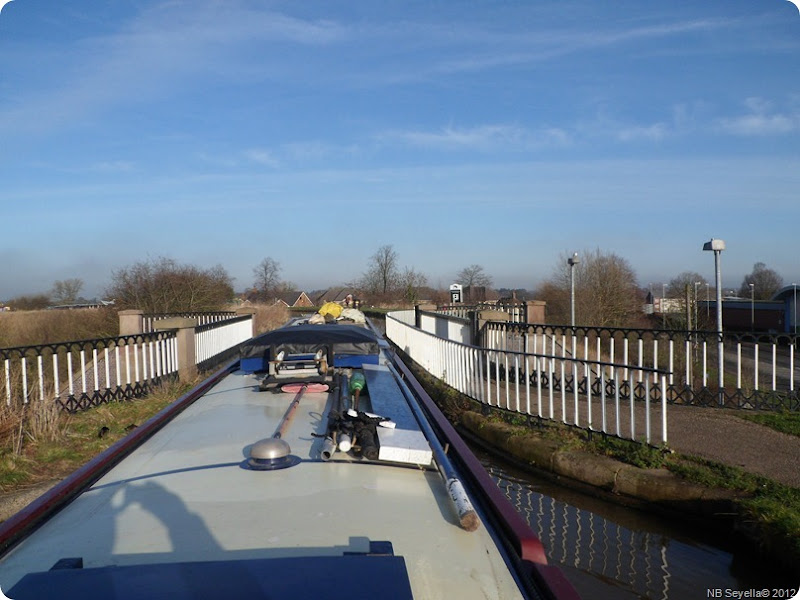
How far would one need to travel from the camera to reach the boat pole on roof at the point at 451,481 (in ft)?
8.41

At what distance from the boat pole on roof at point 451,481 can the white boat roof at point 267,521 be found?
0.06 meters

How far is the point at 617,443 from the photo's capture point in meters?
6.77

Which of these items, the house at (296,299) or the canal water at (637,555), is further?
the house at (296,299)

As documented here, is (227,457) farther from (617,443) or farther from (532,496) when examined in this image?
(617,443)

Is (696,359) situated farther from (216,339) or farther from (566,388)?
(216,339)

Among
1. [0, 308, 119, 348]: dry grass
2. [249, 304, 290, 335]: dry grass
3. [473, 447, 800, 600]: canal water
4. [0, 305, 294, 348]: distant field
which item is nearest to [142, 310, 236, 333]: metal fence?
[0, 305, 294, 348]: distant field

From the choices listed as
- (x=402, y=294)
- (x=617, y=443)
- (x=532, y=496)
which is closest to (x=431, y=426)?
(x=532, y=496)

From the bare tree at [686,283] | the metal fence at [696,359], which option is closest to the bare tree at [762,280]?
the bare tree at [686,283]

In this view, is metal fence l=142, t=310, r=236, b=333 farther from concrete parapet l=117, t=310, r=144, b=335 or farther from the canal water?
the canal water

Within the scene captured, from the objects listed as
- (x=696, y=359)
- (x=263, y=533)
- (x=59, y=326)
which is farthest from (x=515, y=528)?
(x=59, y=326)

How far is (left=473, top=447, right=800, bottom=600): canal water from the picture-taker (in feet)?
14.4

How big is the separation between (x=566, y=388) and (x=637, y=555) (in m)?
5.49

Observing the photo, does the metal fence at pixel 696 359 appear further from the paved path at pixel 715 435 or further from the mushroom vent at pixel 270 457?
the mushroom vent at pixel 270 457

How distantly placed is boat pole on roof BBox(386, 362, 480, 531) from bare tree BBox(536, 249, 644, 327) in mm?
19400
